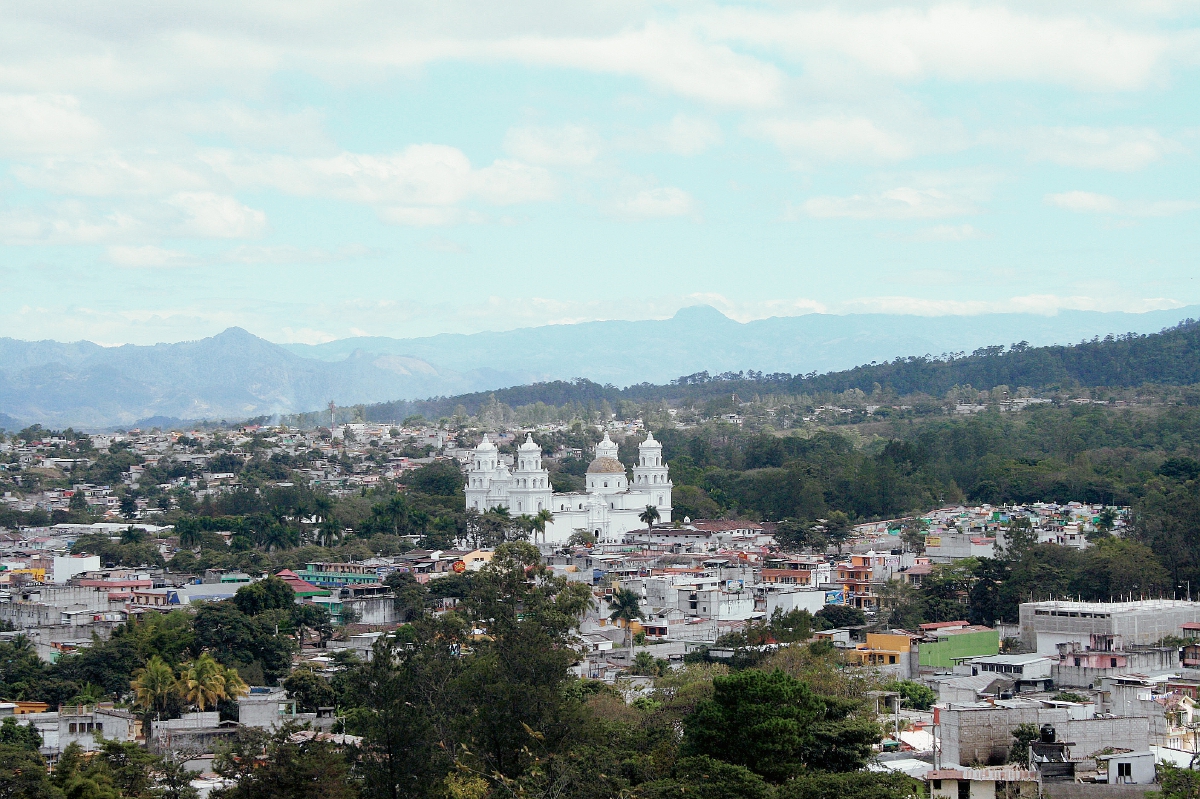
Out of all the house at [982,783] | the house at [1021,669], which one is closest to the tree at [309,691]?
the house at [1021,669]

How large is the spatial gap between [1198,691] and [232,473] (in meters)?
58.4

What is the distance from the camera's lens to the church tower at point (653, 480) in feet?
197

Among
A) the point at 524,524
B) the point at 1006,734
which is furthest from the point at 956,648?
the point at 524,524

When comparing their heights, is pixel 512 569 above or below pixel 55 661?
above

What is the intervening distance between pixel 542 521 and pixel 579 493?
582cm

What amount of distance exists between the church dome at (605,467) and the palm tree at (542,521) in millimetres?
6539

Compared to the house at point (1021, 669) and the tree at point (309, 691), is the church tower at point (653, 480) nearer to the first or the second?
the tree at point (309, 691)

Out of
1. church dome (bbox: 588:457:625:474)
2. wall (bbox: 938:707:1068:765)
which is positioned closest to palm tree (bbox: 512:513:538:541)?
church dome (bbox: 588:457:625:474)

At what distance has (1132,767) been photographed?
1814 centimetres

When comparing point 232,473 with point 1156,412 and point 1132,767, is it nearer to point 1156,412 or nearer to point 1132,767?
point 1156,412

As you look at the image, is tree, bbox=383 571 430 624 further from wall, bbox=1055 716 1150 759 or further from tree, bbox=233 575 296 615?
wall, bbox=1055 716 1150 759

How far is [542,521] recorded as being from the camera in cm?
5391

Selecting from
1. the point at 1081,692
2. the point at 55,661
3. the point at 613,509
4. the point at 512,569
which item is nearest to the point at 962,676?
the point at 1081,692

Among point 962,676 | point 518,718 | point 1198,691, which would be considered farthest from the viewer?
point 962,676
